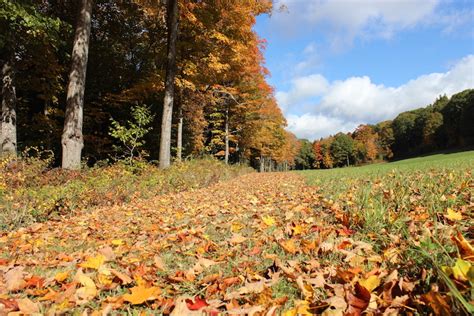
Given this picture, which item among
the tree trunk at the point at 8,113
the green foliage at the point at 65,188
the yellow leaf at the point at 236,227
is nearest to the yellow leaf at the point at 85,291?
the yellow leaf at the point at 236,227

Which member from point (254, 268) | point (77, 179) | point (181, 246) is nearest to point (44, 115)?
point (77, 179)

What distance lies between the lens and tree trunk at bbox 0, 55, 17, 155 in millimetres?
10133

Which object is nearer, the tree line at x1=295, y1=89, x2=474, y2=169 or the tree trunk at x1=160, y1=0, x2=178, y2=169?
the tree trunk at x1=160, y1=0, x2=178, y2=169

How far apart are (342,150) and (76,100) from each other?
83.1m

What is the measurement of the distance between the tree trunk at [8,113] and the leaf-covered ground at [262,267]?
25.5 ft

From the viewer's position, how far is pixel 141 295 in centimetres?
189

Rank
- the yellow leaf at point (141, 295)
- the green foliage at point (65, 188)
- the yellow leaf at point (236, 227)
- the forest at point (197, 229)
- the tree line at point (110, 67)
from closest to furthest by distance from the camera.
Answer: the forest at point (197, 229) < the yellow leaf at point (141, 295) < the yellow leaf at point (236, 227) < the green foliage at point (65, 188) < the tree line at point (110, 67)

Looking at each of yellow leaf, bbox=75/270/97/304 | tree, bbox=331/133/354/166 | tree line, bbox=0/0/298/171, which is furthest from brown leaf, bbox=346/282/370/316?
tree, bbox=331/133/354/166

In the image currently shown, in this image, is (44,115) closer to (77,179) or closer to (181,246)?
(77,179)

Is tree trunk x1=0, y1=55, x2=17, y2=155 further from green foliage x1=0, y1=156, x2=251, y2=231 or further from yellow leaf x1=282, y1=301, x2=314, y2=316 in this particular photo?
yellow leaf x1=282, y1=301, x2=314, y2=316

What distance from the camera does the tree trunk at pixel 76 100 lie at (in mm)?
8680

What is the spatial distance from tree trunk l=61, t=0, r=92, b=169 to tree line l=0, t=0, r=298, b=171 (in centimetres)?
3

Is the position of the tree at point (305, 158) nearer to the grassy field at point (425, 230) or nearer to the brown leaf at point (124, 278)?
the grassy field at point (425, 230)

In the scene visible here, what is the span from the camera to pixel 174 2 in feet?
37.6
